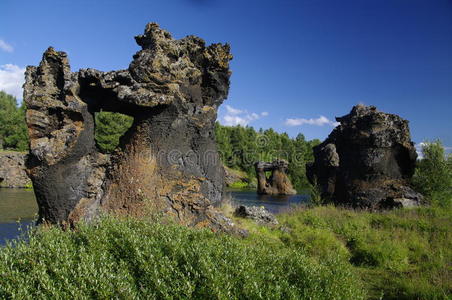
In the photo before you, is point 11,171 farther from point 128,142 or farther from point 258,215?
point 258,215

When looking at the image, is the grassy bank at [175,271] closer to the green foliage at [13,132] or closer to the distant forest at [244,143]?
the distant forest at [244,143]

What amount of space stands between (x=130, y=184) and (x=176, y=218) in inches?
74.0

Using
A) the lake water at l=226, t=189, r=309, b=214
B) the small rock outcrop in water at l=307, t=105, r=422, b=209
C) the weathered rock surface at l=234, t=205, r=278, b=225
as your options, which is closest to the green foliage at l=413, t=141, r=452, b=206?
the small rock outcrop in water at l=307, t=105, r=422, b=209

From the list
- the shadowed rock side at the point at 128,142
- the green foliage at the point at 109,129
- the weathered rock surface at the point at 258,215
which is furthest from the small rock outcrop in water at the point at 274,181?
the shadowed rock side at the point at 128,142

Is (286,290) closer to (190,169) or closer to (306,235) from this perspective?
(190,169)

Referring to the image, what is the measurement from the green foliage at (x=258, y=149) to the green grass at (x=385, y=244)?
7641cm

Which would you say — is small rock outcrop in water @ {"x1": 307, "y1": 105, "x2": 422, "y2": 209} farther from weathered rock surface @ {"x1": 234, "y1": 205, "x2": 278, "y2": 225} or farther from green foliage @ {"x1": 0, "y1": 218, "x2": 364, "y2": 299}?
green foliage @ {"x1": 0, "y1": 218, "x2": 364, "y2": 299}

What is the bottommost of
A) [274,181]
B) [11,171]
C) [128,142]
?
[11,171]

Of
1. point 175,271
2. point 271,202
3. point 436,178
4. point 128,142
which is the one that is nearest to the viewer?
point 175,271

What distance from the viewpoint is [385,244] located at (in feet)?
37.4

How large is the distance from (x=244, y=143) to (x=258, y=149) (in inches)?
216

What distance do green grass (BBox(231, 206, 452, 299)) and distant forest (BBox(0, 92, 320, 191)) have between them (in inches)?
2471

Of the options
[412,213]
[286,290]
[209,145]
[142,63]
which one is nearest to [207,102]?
[209,145]

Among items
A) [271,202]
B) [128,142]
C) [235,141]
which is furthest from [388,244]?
[235,141]
